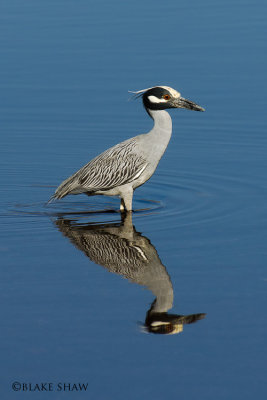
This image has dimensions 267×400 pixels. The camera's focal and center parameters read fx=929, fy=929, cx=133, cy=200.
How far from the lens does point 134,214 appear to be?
1165 cm

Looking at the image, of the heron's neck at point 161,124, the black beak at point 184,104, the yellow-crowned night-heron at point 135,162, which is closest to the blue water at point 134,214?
the yellow-crowned night-heron at point 135,162

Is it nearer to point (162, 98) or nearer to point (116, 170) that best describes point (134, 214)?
point (116, 170)

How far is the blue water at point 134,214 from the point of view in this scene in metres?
7.22

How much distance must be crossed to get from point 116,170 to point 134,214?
66cm

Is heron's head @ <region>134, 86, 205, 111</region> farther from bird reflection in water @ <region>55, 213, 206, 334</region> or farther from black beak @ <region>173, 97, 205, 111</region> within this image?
bird reflection in water @ <region>55, 213, 206, 334</region>

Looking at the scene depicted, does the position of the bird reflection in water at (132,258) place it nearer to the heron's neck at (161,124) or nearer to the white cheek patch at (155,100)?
the heron's neck at (161,124)

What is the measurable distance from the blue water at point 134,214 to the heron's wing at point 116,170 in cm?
39

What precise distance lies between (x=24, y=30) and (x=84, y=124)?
6634 millimetres

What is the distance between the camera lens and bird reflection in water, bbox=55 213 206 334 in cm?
803

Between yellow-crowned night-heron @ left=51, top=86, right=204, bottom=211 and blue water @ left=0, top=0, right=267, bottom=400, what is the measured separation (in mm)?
329

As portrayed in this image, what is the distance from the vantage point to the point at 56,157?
14.3m

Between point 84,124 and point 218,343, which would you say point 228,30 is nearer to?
point 84,124

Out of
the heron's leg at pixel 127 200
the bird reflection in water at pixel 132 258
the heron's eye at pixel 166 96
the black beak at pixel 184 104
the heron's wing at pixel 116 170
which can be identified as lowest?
the bird reflection in water at pixel 132 258

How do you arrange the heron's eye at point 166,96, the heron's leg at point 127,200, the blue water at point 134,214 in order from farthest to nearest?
the heron's eye at point 166,96 < the heron's leg at point 127,200 < the blue water at point 134,214
